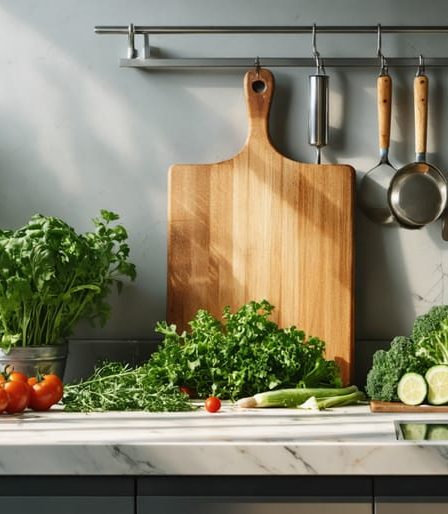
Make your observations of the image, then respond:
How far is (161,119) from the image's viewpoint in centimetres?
249

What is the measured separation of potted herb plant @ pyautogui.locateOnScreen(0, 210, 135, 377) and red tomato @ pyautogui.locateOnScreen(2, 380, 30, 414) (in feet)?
0.74

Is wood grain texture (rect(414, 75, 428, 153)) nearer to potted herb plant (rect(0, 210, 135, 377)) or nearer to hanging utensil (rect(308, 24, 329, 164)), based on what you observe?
hanging utensil (rect(308, 24, 329, 164))

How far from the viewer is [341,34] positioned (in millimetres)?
2484

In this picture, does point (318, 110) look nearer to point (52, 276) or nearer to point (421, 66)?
point (421, 66)

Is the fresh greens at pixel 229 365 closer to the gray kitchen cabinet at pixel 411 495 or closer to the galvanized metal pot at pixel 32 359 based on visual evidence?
the galvanized metal pot at pixel 32 359

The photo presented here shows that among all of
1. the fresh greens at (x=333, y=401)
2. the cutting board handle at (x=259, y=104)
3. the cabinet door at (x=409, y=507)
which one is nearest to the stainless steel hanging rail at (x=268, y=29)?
the cutting board handle at (x=259, y=104)

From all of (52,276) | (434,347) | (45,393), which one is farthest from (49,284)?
(434,347)

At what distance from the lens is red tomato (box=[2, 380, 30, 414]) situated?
6.37 feet

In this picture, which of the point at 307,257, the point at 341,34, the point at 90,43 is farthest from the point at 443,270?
the point at 90,43

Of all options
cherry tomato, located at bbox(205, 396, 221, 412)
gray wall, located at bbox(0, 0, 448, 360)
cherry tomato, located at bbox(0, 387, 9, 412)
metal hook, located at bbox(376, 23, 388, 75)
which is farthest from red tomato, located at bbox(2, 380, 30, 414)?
metal hook, located at bbox(376, 23, 388, 75)

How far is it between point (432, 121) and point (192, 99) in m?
0.63

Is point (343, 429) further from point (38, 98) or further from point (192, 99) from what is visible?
point (38, 98)

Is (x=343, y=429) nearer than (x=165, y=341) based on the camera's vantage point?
Yes

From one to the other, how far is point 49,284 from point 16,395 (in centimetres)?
33
